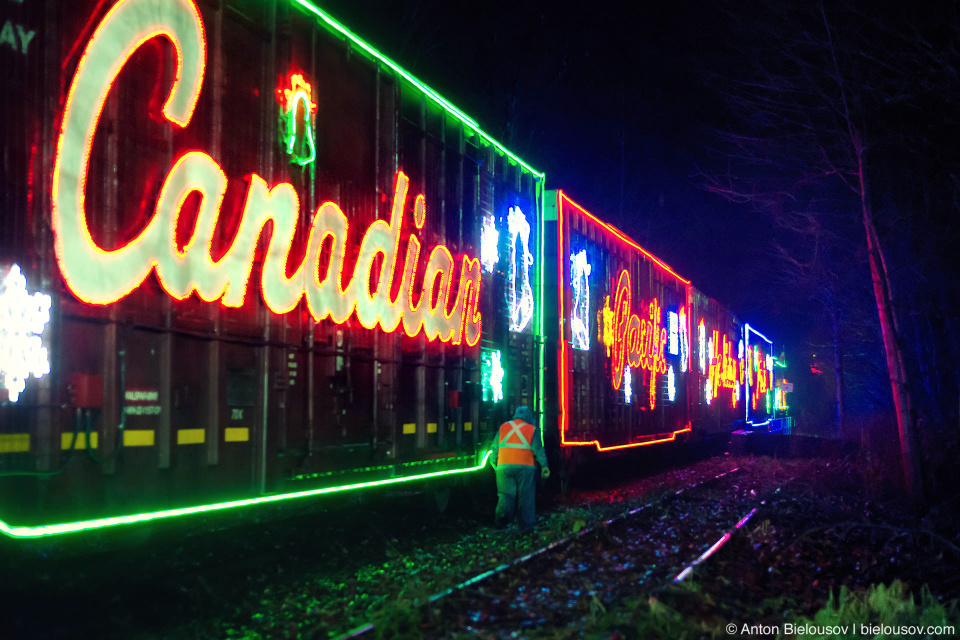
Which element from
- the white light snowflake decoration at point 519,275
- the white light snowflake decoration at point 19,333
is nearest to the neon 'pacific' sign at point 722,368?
the white light snowflake decoration at point 519,275

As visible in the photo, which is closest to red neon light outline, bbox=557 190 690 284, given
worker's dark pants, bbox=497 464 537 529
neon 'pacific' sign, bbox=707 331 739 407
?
worker's dark pants, bbox=497 464 537 529

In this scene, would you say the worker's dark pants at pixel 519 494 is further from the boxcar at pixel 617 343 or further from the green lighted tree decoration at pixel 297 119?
the green lighted tree decoration at pixel 297 119

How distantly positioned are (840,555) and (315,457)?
614 centimetres

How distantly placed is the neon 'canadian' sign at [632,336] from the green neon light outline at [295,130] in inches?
335

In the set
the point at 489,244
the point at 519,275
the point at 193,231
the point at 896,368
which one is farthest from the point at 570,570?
the point at 896,368

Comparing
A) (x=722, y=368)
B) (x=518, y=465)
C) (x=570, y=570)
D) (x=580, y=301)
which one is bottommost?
(x=570, y=570)

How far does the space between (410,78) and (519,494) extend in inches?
200

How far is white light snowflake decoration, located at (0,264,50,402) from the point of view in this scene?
4.46 metres

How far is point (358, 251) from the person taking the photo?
7.54 meters

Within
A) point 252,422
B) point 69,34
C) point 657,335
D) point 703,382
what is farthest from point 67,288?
point 703,382

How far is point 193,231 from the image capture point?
5.64 meters

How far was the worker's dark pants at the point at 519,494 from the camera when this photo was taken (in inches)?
399

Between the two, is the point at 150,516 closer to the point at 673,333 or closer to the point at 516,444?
the point at 516,444

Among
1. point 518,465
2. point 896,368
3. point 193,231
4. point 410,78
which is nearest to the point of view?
point 193,231
